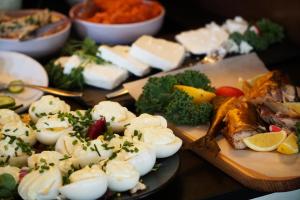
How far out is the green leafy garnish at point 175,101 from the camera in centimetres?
146

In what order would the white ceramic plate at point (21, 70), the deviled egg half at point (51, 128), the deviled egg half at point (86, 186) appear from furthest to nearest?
the white ceramic plate at point (21, 70) → the deviled egg half at point (51, 128) → the deviled egg half at point (86, 186)

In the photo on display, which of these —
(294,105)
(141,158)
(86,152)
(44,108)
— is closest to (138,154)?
(141,158)

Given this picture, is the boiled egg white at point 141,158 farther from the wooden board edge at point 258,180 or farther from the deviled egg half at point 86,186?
the wooden board edge at point 258,180

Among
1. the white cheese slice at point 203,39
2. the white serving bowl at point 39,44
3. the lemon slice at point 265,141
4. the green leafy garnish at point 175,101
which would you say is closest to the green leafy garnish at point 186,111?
the green leafy garnish at point 175,101

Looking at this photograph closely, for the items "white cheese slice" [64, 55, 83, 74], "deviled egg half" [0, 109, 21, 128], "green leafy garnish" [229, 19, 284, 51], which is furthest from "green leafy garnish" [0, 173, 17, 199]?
"green leafy garnish" [229, 19, 284, 51]

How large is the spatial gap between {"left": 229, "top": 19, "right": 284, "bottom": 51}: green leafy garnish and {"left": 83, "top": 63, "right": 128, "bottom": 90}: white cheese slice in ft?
1.59

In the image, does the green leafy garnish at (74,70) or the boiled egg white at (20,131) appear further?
the green leafy garnish at (74,70)

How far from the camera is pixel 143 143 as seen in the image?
1.17 metres

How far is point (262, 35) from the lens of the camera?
6.64ft

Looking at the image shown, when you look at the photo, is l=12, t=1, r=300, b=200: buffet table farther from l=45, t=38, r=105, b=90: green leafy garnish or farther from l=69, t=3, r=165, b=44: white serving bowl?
l=69, t=3, r=165, b=44: white serving bowl

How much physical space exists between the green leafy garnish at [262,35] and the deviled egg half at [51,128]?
0.91 meters

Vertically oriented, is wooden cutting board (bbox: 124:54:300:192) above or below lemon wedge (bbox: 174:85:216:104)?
below

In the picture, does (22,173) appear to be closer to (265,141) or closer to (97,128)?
(97,128)

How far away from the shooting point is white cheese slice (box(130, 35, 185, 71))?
6.03 feet
